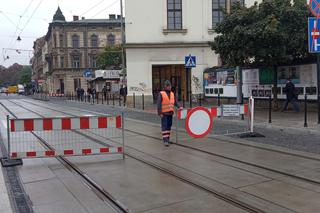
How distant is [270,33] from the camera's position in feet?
57.5

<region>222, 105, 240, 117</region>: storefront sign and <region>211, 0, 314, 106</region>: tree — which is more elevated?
<region>211, 0, 314, 106</region>: tree

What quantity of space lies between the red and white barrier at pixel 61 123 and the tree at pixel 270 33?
35.1 feet

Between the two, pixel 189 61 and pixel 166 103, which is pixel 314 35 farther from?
pixel 189 61

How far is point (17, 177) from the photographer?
7.61 meters

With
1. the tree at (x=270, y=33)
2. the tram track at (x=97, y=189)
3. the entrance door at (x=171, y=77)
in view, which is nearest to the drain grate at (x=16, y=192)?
the tram track at (x=97, y=189)

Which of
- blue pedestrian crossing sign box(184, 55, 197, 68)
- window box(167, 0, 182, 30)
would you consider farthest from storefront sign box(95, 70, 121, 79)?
blue pedestrian crossing sign box(184, 55, 197, 68)

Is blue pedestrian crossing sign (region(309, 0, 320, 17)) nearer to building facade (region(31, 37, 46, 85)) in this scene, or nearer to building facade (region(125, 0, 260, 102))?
building facade (region(125, 0, 260, 102))

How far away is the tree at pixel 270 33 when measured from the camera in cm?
1794

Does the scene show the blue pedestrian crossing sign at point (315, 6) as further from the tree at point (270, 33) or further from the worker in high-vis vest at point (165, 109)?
the worker in high-vis vest at point (165, 109)

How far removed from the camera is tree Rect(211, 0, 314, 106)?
706 inches

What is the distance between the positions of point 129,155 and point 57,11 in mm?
83422

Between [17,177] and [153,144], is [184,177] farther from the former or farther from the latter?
[153,144]

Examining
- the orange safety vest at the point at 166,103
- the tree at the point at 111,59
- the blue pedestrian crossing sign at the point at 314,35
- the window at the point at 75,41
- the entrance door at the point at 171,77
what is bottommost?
the orange safety vest at the point at 166,103

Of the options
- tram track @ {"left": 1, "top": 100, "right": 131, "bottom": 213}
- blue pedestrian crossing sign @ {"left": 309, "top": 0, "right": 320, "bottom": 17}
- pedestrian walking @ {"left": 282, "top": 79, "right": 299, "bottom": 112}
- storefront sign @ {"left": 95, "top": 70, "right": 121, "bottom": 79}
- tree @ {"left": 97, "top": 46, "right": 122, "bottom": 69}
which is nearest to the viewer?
tram track @ {"left": 1, "top": 100, "right": 131, "bottom": 213}
